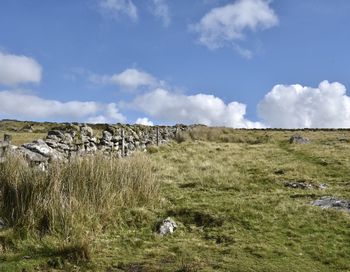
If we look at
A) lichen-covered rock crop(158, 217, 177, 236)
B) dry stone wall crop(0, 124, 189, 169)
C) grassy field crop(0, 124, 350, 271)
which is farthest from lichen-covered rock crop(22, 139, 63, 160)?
lichen-covered rock crop(158, 217, 177, 236)

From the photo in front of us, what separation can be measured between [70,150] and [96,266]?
7.66 meters

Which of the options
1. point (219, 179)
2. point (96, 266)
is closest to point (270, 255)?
point (96, 266)

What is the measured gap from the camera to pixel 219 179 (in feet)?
55.8

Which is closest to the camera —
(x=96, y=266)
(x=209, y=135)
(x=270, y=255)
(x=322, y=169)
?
(x=96, y=266)

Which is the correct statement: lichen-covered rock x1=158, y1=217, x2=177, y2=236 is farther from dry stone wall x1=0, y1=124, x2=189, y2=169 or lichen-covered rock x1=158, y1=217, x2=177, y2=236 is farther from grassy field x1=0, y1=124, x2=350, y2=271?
dry stone wall x1=0, y1=124, x2=189, y2=169

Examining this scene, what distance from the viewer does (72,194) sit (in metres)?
10.5

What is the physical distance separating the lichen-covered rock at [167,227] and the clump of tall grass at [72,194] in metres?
1.01

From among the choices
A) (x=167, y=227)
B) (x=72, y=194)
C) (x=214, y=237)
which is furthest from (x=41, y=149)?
(x=214, y=237)

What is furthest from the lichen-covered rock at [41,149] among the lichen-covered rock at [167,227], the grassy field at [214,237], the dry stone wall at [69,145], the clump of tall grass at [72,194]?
the lichen-covered rock at [167,227]

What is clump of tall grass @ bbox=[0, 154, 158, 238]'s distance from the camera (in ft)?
32.0

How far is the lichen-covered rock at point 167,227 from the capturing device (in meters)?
10.4

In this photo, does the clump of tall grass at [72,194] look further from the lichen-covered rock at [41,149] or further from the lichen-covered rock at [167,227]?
the lichen-covered rock at [41,149]

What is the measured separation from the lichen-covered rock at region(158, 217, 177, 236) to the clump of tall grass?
1.01 metres

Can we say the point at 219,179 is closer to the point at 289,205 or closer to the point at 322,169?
the point at 289,205
